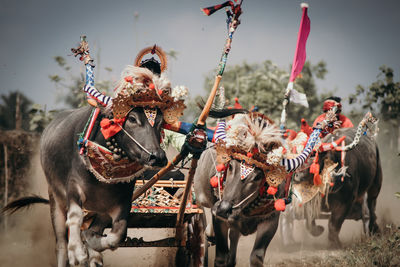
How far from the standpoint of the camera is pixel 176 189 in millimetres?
6059

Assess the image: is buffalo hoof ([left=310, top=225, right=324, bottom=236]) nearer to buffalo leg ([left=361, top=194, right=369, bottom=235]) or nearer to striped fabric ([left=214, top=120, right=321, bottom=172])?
buffalo leg ([left=361, top=194, right=369, bottom=235])

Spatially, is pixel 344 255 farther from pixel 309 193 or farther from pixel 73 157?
pixel 73 157

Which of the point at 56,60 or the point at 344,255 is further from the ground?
the point at 56,60

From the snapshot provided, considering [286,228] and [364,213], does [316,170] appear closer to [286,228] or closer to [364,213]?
[286,228]

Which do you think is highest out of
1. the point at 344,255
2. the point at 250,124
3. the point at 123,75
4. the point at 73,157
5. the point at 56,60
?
the point at 56,60

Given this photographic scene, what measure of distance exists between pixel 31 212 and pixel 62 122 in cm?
449

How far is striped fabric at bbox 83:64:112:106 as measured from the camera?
15.2 feet

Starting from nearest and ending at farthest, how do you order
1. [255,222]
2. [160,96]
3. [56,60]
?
[160,96]
[255,222]
[56,60]

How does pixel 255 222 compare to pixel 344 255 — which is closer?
pixel 255 222

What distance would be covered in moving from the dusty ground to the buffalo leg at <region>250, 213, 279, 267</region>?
2071 mm

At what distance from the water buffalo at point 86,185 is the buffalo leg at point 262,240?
1481mm

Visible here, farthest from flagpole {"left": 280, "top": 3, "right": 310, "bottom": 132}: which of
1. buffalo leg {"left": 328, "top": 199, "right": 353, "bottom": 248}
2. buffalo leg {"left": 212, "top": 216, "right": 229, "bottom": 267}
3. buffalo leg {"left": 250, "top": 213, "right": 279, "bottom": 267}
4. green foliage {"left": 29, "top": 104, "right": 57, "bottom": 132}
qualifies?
green foliage {"left": 29, "top": 104, "right": 57, "bottom": 132}

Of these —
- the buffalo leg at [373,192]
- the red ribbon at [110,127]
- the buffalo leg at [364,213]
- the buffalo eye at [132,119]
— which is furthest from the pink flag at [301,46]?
the buffalo leg at [364,213]

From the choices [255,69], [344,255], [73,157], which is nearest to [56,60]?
[73,157]
